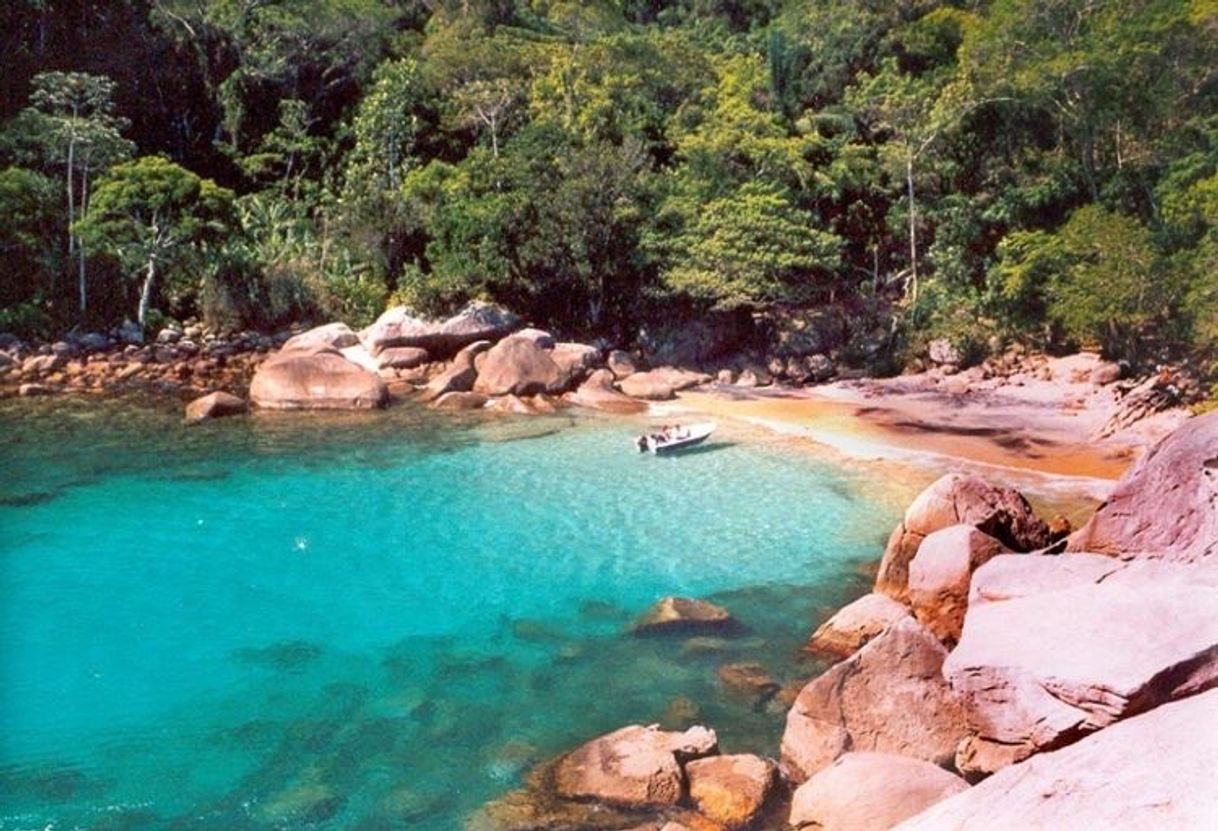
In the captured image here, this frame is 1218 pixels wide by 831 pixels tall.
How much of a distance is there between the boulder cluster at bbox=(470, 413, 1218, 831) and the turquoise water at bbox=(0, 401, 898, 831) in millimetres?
865

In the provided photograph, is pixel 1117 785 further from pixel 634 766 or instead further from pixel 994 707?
pixel 634 766

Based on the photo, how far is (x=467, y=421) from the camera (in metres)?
25.4

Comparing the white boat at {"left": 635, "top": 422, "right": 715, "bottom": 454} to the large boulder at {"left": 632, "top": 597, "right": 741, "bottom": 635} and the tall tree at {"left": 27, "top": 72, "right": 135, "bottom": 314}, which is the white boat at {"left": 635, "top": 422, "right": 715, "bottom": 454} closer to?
the large boulder at {"left": 632, "top": 597, "right": 741, "bottom": 635}

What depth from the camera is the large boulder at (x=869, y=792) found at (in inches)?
331

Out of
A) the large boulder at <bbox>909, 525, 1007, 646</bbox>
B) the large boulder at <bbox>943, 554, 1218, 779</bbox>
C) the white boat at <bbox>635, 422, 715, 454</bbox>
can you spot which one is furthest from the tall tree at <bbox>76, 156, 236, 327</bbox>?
the large boulder at <bbox>943, 554, 1218, 779</bbox>

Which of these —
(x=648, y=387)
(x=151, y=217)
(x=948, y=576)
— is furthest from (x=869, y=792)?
(x=151, y=217)

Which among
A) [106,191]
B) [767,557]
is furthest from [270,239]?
[767,557]

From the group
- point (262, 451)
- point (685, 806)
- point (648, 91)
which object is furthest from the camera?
point (648, 91)

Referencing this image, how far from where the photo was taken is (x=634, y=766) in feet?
31.7

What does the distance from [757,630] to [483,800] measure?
5.09m

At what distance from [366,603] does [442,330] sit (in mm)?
16826

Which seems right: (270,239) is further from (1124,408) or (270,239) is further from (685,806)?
(685,806)

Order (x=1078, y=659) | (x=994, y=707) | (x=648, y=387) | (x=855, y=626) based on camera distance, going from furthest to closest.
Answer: (x=648, y=387) → (x=855, y=626) → (x=994, y=707) → (x=1078, y=659)

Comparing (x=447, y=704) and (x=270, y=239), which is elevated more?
(x=270, y=239)
